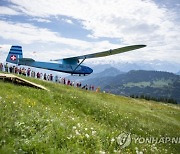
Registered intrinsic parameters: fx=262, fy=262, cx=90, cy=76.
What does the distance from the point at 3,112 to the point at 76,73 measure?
180 feet

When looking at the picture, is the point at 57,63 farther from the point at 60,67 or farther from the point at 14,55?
the point at 14,55

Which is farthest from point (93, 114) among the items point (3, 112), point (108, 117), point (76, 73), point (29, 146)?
point (76, 73)

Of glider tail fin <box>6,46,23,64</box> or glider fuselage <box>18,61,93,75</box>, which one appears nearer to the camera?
glider fuselage <box>18,61,93,75</box>

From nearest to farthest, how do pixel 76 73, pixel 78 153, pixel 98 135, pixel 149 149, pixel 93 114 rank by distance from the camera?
pixel 78 153 < pixel 98 135 < pixel 149 149 < pixel 93 114 < pixel 76 73

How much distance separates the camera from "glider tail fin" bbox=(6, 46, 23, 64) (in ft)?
214

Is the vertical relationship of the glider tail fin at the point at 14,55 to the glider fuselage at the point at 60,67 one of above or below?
above

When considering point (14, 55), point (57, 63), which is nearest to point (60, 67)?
point (57, 63)

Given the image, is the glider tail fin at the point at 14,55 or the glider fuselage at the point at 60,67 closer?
the glider fuselage at the point at 60,67

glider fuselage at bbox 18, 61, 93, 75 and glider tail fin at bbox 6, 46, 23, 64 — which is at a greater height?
glider tail fin at bbox 6, 46, 23, 64

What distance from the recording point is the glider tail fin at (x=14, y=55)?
214ft

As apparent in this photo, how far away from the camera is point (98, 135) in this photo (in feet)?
51.1

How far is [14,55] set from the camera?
215 ft

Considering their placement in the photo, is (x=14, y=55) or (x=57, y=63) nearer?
(x=14, y=55)

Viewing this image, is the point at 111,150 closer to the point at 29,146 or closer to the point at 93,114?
the point at 29,146
